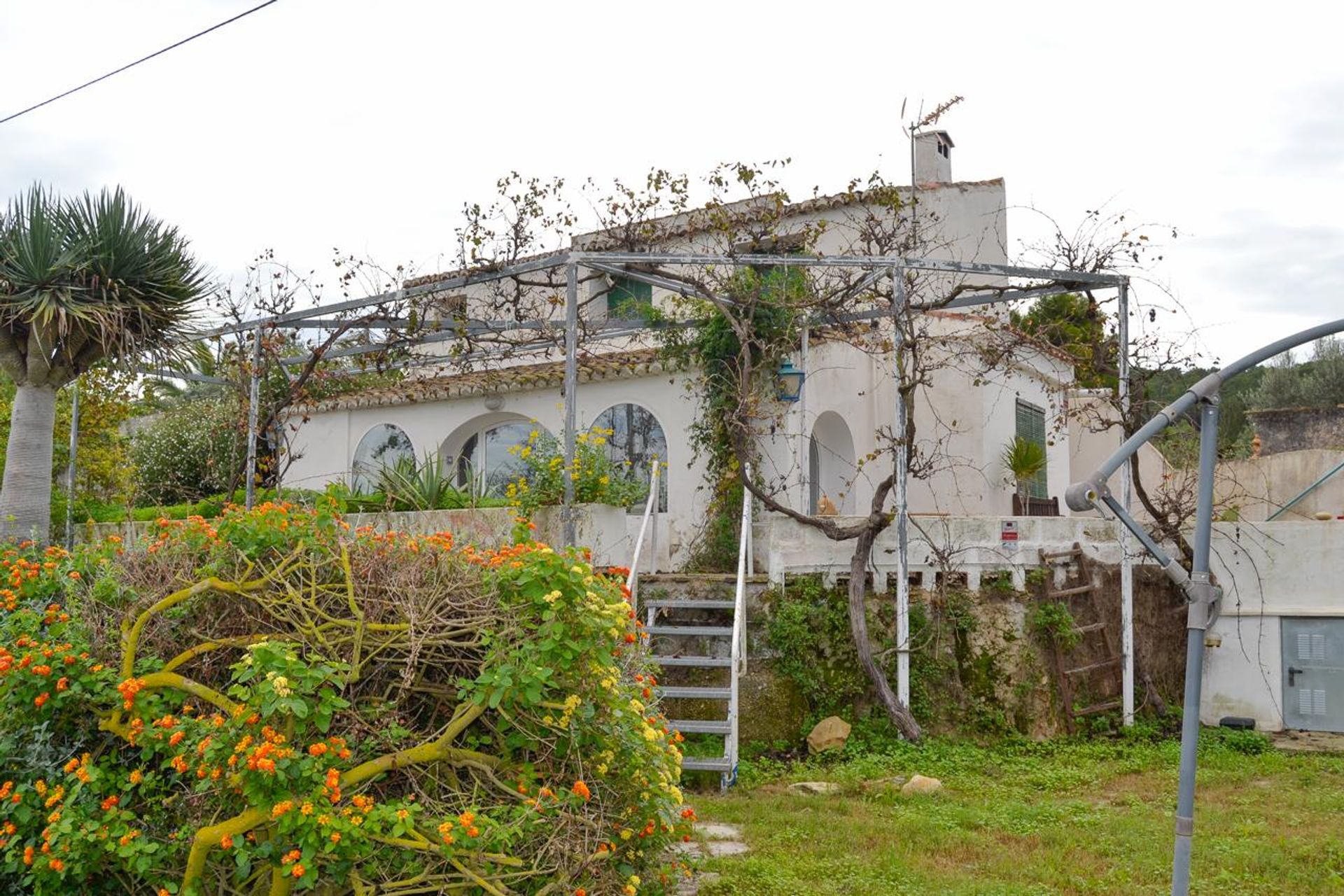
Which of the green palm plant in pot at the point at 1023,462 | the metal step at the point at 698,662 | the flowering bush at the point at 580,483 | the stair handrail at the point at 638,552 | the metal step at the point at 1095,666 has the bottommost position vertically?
the metal step at the point at 1095,666

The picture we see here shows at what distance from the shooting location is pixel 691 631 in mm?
10617

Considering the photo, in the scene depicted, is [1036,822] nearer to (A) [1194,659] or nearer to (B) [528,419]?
(A) [1194,659]

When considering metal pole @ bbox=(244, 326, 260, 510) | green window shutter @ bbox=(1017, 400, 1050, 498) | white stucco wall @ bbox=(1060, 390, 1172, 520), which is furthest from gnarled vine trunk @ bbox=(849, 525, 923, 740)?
white stucco wall @ bbox=(1060, 390, 1172, 520)

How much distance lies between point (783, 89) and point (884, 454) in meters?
6.17

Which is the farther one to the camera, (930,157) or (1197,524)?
(930,157)

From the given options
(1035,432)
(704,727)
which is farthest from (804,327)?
(1035,432)

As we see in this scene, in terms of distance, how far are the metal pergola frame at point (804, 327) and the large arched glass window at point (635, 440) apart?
1.79 m

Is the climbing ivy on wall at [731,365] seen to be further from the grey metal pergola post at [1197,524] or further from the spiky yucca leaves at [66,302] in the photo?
the grey metal pergola post at [1197,524]

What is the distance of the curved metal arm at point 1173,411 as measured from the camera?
4594 millimetres

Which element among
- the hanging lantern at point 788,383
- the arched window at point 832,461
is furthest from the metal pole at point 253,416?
the arched window at point 832,461

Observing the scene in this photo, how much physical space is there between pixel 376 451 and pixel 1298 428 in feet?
62.6

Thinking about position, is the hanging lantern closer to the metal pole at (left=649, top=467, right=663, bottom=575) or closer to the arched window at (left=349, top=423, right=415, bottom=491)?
the metal pole at (left=649, top=467, right=663, bottom=575)

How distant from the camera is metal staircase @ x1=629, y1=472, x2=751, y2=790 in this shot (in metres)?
9.52

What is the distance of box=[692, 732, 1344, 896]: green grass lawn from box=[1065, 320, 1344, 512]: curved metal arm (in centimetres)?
317
